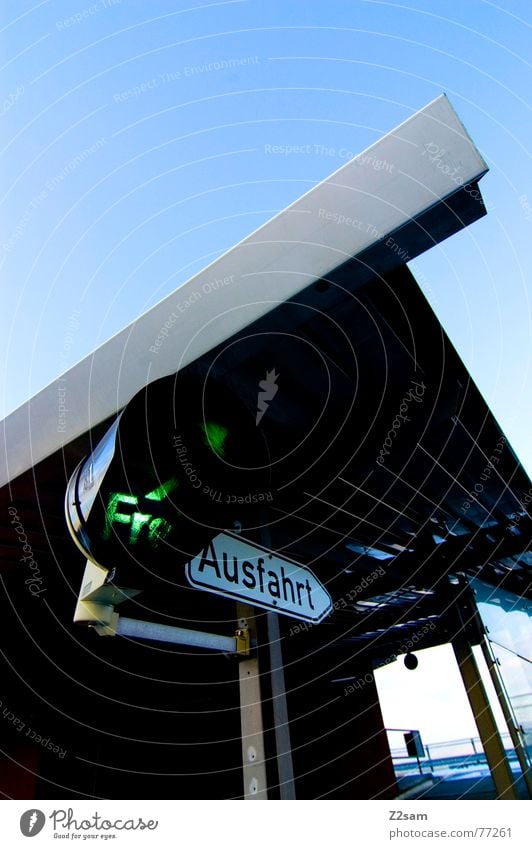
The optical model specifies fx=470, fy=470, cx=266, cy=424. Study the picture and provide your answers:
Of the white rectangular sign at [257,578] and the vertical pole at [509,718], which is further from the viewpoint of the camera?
the vertical pole at [509,718]

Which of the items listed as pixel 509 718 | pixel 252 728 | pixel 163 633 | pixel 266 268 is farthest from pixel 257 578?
pixel 509 718

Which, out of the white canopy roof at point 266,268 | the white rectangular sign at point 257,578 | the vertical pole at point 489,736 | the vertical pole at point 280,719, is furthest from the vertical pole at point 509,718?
the white canopy roof at point 266,268

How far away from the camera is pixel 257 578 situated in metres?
1.55

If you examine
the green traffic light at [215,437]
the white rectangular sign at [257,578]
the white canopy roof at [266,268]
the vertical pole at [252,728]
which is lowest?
the vertical pole at [252,728]

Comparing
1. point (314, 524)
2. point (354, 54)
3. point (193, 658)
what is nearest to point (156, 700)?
point (193, 658)

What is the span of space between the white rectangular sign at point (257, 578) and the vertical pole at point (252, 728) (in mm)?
292

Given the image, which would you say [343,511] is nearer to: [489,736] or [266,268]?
[266,268]

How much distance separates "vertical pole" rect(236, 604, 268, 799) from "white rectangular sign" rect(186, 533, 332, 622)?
292 millimetres

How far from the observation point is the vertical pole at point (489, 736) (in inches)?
165

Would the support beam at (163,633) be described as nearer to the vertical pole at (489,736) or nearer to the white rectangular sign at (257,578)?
the white rectangular sign at (257,578)

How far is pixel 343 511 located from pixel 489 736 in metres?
3.13

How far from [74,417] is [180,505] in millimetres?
1075
